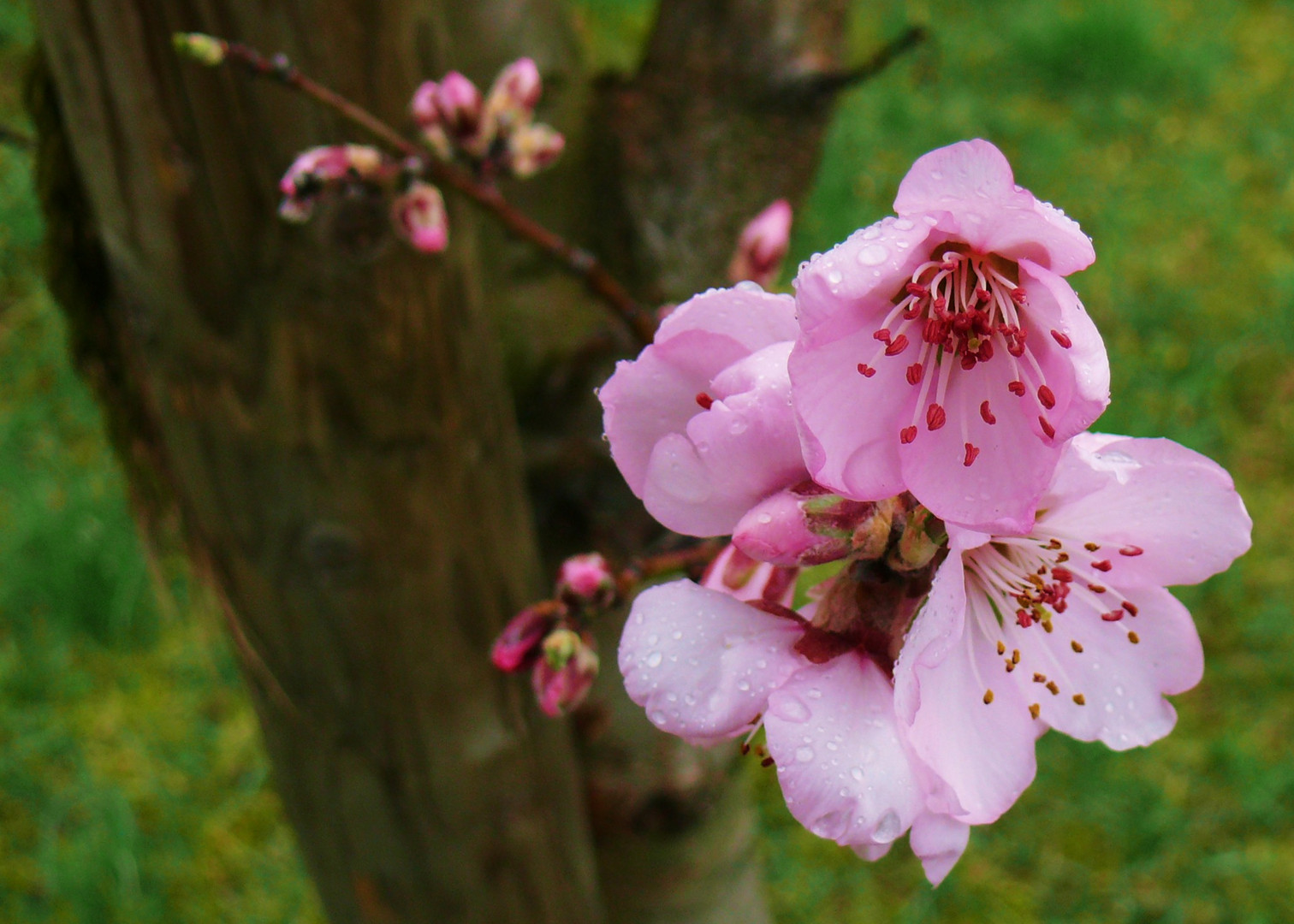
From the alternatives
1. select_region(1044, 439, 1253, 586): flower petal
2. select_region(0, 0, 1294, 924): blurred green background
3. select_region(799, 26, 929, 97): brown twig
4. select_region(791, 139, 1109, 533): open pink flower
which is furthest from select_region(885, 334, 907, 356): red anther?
select_region(0, 0, 1294, 924): blurred green background

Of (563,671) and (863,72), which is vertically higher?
(863,72)

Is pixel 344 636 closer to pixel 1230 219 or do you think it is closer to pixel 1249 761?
pixel 1249 761

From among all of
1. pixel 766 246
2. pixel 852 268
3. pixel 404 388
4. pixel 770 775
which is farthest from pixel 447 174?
pixel 770 775

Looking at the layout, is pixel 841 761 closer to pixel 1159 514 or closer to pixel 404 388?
pixel 1159 514

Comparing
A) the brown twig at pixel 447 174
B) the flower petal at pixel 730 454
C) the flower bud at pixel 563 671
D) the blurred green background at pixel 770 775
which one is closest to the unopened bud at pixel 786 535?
the flower petal at pixel 730 454

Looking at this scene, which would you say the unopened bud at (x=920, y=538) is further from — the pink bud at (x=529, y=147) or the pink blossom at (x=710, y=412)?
the pink bud at (x=529, y=147)

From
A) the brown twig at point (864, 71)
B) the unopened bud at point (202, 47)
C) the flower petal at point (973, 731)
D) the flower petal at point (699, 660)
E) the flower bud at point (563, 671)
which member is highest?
the unopened bud at point (202, 47)

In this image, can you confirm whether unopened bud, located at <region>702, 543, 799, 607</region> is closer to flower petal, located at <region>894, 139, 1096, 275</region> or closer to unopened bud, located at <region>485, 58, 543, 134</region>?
flower petal, located at <region>894, 139, 1096, 275</region>
